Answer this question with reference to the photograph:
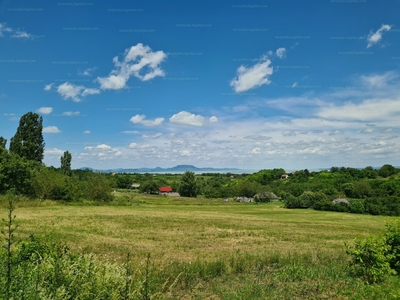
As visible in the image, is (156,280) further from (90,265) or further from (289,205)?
(289,205)

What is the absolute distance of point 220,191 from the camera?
106562 millimetres

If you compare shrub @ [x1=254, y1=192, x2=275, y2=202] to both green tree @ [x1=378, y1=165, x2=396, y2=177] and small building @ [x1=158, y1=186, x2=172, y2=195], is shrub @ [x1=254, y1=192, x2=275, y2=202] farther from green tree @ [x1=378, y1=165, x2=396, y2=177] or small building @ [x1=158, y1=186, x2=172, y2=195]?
green tree @ [x1=378, y1=165, x2=396, y2=177]

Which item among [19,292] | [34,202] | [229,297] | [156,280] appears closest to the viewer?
[19,292]

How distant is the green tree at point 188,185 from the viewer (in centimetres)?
10381

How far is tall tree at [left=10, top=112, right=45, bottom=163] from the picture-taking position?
191ft

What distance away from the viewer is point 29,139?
59.8 metres

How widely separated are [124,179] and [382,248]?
12998 cm

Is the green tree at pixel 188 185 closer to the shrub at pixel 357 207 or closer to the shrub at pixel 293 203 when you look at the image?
the shrub at pixel 293 203

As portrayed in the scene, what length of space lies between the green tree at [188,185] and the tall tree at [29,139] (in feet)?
170

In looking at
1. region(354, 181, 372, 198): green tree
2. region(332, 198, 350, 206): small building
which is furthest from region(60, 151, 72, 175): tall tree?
region(354, 181, 372, 198): green tree

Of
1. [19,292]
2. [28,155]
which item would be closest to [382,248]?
[19,292]

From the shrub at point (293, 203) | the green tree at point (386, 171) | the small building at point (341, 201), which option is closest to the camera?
the small building at point (341, 201)

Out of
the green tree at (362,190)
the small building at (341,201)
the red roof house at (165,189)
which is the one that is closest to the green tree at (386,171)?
the green tree at (362,190)

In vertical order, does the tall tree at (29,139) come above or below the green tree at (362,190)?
above
